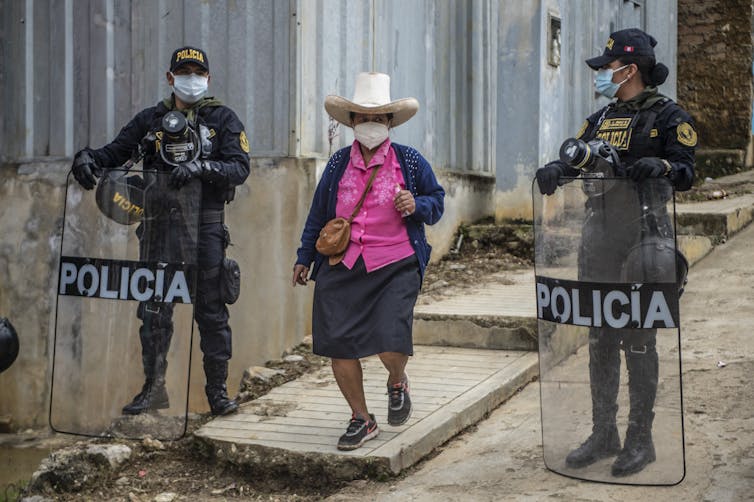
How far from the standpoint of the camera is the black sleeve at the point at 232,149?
17.1ft

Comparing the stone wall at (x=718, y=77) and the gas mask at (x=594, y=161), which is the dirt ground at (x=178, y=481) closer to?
the gas mask at (x=594, y=161)

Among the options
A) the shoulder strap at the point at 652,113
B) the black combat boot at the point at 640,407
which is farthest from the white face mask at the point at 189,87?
the black combat boot at the point at 640,407

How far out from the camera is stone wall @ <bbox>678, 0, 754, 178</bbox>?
1242 centimetres

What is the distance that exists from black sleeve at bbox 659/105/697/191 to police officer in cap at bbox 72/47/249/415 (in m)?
2.16

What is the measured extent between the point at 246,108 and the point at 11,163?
2.09 meters

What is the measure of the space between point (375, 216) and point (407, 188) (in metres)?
0.20

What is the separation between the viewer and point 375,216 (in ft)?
15.5

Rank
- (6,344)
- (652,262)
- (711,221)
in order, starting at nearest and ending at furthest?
(652,262)
(6,344)
(711,221)

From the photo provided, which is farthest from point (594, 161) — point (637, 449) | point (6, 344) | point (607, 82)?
point (6, 344)

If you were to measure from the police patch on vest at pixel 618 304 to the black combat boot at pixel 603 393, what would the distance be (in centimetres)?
9

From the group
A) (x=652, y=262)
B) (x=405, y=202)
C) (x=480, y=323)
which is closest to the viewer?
(x=652, y=262)

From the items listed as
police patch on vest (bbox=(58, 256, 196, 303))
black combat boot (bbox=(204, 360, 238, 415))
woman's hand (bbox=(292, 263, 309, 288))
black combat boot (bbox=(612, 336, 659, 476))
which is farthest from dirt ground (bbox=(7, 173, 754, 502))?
black combat boot (bbox=(612, 336, 659, 476))

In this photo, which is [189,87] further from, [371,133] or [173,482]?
[173,482]

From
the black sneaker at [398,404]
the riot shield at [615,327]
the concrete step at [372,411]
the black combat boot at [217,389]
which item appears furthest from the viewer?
the black combat boot at [217,389]
